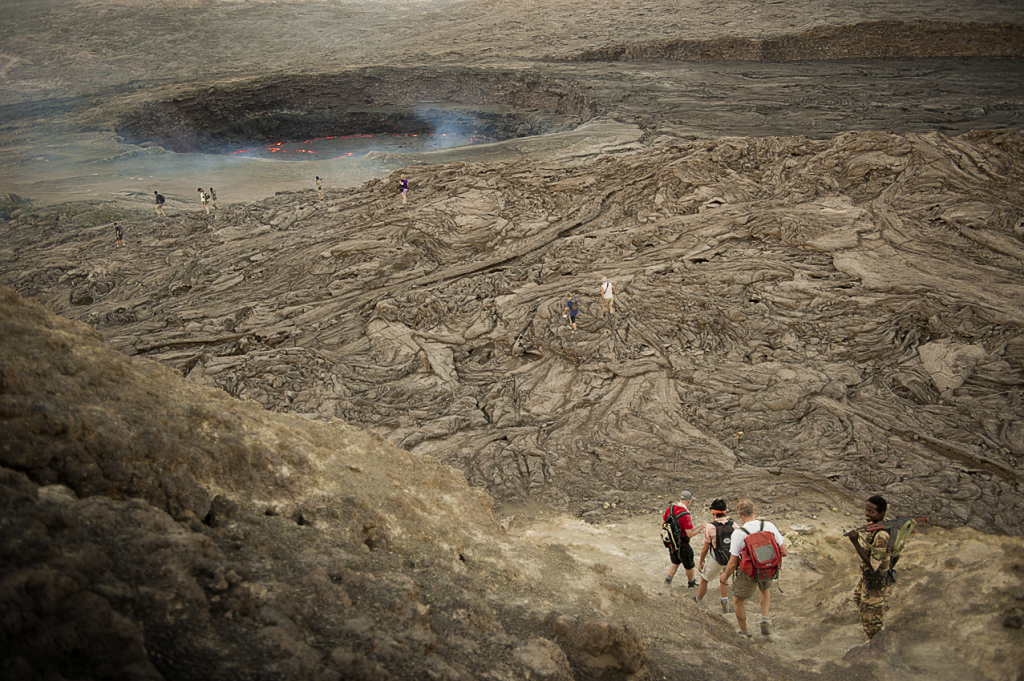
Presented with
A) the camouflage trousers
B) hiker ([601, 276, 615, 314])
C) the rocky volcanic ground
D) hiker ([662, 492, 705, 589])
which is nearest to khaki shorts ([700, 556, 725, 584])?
hiker ([662, 492, 705, 589])

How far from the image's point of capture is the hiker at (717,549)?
5234 mm

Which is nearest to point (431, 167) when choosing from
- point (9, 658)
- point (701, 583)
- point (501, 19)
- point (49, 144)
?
point (701, 583)

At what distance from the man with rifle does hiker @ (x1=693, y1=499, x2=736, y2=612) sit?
0.96m

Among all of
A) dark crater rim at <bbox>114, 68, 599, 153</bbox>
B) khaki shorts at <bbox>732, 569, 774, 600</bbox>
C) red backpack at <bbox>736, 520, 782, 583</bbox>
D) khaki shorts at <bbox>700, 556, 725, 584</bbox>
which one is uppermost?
A: dark crater rim at <bbox>114, 68, 599, 153</bbox>

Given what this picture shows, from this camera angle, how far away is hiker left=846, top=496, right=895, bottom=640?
4.71 meters

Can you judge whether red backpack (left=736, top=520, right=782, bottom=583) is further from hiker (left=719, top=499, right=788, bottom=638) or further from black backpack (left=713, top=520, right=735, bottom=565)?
black backpack (left=713, top=520, right=735, bottom=565)

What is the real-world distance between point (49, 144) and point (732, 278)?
24.4 meters

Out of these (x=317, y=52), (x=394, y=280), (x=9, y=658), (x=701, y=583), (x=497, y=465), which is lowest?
(x=497, y=465)

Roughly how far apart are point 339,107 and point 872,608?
27645 mm

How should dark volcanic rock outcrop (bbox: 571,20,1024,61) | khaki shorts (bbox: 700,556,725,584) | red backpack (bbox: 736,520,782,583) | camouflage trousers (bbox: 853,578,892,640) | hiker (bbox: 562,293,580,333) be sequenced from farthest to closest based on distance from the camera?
dark volcanic rock outcrop (bbox: 571,20,1024,61), hiker (bbox: 562,293,580,333), khaki shorts (bbox: 700,556,725,584), red backpack (bbox: 736,520,782,583), camouflage trousers (bbox: 853,578,892,640)

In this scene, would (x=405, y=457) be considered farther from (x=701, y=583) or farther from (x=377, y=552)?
(x=701, y=583)

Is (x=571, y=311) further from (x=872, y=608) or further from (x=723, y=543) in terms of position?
(x=872, y=608)

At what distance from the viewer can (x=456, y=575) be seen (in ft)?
12.8

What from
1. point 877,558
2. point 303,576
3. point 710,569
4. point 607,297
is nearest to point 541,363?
point 607,297
